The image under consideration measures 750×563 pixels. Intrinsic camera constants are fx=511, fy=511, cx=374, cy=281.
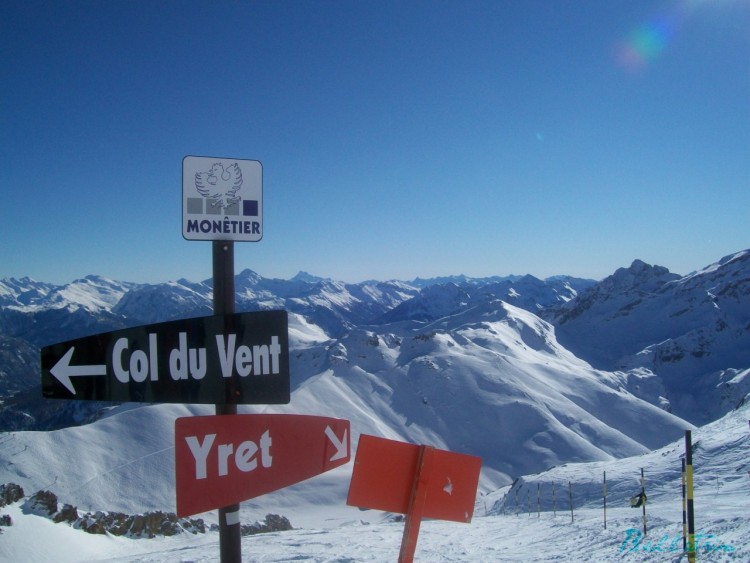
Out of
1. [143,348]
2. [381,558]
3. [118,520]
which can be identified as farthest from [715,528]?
[118,520]

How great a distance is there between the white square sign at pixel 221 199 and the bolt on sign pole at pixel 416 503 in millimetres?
1980

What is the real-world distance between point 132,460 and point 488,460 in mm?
66680

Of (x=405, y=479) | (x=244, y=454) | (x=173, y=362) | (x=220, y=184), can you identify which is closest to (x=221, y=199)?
(x=220, y=184)

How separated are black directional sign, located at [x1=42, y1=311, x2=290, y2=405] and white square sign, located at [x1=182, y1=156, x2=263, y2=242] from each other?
64cm

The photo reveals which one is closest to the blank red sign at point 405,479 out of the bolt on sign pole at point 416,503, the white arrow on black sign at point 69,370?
the bolt on sign pole at point 416,503

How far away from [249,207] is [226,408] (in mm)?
1441

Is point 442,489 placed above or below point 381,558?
above

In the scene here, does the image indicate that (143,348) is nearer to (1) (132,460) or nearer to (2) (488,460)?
(1) (132,460)

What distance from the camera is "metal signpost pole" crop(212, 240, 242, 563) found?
3.55 m

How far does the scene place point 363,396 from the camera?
130625mm

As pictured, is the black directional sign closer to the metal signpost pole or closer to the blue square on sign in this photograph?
the metal signpost pole

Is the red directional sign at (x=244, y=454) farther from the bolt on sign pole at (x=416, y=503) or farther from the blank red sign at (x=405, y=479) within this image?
the bolt on sign pole at (x=416, y=503)

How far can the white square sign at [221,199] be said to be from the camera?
3.65 m

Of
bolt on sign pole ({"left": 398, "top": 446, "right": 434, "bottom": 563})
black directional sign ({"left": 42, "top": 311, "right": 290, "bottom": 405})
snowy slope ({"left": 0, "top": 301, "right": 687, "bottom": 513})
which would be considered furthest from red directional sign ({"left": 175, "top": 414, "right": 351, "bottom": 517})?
snowy slope ({"left": 0, "top": 301, "right": 687, "bottom": 513})
